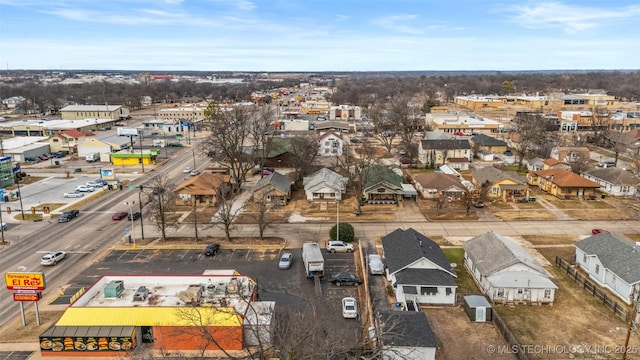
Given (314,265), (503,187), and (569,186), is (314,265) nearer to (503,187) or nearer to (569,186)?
(503,187)

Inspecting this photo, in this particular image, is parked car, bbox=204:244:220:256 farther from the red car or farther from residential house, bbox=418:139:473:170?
residential house, bbox=418:139:473:170

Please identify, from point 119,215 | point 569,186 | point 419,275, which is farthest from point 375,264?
point 569,186

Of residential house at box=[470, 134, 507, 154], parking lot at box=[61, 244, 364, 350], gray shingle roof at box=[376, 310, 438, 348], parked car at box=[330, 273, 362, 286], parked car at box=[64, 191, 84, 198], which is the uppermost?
residential house at box=[470, 134, 507, 154]

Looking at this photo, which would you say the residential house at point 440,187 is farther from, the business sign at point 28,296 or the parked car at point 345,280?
the business sign at point 28,296

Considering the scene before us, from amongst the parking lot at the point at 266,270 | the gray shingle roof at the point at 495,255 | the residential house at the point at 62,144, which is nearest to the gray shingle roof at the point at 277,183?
the parking lot at the point at 266,270

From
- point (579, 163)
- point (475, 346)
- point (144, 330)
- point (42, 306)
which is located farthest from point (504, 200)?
point (42, 306)

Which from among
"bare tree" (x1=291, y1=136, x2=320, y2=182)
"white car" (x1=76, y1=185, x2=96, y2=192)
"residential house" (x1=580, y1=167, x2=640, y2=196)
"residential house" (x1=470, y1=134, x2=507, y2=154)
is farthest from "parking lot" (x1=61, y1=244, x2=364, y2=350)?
"residential house" (x1=470, y1=134, x2=507, y2=154)
